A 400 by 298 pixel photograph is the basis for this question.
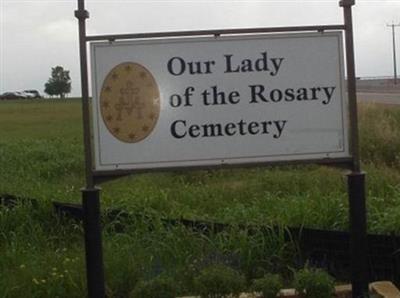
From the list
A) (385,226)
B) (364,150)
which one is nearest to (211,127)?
(385,226)

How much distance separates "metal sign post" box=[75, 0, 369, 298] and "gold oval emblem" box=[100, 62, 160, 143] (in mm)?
53

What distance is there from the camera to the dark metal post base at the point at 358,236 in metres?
5.13

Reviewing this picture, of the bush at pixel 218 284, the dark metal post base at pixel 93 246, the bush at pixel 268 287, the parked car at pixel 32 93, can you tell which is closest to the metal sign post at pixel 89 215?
the dark metal post base at pixel 93 246

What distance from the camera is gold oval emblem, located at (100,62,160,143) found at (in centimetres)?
518

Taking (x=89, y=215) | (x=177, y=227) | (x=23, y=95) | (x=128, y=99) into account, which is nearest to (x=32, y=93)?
(x=23, y=95)

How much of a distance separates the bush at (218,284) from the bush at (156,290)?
0.18 m

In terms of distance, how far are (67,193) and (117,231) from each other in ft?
12.0

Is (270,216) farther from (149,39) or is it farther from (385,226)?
(149,39)

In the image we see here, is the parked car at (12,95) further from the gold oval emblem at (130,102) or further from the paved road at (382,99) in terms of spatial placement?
the gold oval emblem at (130,102)

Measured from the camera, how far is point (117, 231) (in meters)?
6.94

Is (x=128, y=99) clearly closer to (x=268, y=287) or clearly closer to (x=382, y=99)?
(x=268, y=287)

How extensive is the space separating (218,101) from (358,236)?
4.33 feet

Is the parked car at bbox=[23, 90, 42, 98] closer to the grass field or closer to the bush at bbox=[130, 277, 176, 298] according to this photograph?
the grass field

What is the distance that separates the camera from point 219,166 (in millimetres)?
5305
